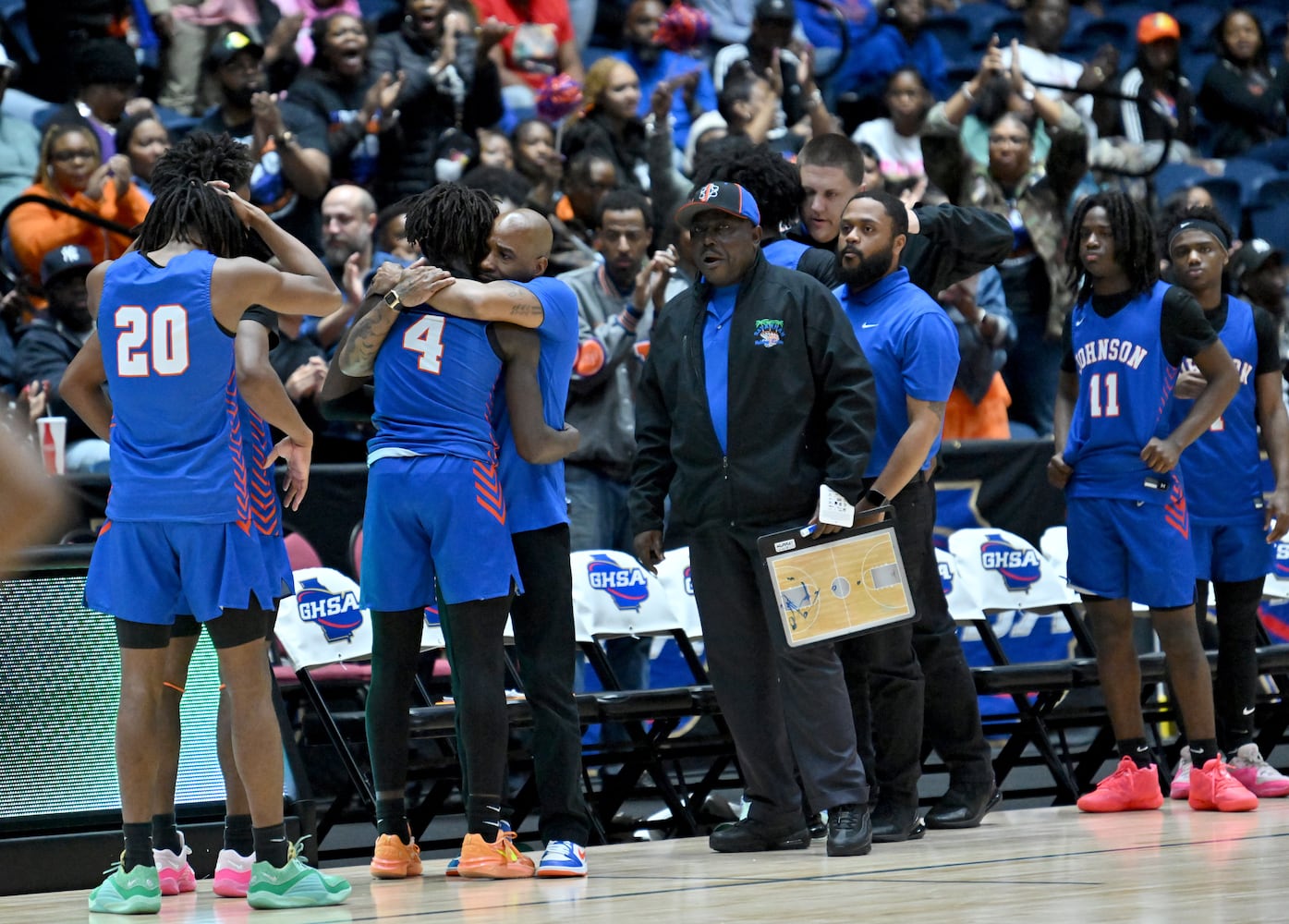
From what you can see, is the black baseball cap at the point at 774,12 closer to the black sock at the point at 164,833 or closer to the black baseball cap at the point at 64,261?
the black baseball cap at the point at 64,261

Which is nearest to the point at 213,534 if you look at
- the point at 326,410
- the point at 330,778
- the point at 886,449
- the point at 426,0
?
the point at 326,410

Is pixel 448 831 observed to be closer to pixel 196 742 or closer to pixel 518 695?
pixel 518 695

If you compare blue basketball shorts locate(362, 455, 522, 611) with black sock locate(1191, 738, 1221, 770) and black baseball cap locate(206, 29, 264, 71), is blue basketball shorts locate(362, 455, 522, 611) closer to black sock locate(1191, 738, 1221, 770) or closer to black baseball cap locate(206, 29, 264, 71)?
black sock locate(1191, 738, 1221, 770)

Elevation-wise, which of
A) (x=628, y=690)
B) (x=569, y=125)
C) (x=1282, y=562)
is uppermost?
(x=569, y=125)

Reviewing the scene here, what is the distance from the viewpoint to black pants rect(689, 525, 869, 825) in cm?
554

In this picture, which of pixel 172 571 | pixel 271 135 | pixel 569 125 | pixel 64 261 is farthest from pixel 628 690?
pixel 569 125

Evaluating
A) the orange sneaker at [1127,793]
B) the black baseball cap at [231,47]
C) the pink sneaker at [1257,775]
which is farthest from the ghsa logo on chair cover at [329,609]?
the black baseball cap at [231,47]

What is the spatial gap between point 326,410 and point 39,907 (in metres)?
1.59

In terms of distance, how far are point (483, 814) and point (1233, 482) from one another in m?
3.56

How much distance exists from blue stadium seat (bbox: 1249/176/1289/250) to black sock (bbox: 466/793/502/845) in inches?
378

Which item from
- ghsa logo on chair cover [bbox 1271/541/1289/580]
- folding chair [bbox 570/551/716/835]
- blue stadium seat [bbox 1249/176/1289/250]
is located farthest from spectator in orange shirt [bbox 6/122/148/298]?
blue stadium seat [bbox 1249/176/1289/250]

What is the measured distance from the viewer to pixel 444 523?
515 centimetres

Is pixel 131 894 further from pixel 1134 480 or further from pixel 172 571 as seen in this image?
pixel 1134 480

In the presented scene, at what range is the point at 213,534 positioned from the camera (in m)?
4.71
